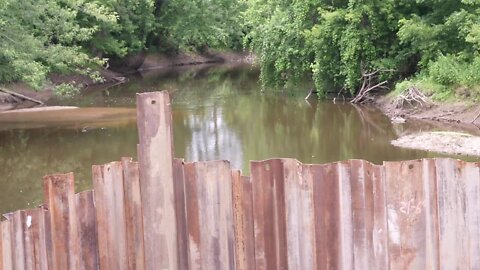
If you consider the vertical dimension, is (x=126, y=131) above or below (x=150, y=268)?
above

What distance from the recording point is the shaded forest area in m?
19.7

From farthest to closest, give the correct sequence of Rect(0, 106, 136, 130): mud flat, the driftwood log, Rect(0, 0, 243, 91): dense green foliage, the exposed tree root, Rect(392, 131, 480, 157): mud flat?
the driftwood log, the exposed tree root, Rect(0, 106, 136, 130): mud flat, Rect(0, 0, 243, 91): dense green foliage, Rect(392, 131, 480, 157): mud flat

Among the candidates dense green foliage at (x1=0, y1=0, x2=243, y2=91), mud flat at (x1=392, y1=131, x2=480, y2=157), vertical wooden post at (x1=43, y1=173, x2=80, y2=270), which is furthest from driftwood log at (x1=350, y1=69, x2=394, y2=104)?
vertical wooden post at (x1=43, y1=173, x2=80, y2=270)

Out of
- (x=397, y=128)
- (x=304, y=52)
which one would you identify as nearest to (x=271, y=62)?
(x=304, y=52)

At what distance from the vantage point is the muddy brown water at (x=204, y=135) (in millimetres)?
15656

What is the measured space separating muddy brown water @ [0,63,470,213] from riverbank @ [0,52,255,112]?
4.18 ft

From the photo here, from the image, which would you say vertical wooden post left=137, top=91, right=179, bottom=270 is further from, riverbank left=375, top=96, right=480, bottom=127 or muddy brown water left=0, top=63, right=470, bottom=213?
riverbank left=375, top=96, right=480, bottom=127

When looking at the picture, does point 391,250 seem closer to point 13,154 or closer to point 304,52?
point 13,154

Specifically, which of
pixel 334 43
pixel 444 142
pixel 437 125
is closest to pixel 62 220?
pixel 444 142

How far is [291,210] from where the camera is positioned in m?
3.28

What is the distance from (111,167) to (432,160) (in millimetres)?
1512

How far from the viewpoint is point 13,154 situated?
17.2 m

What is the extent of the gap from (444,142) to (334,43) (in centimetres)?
964

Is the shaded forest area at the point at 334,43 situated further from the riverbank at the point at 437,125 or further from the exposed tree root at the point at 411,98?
the riverbank at the point at 437,125
